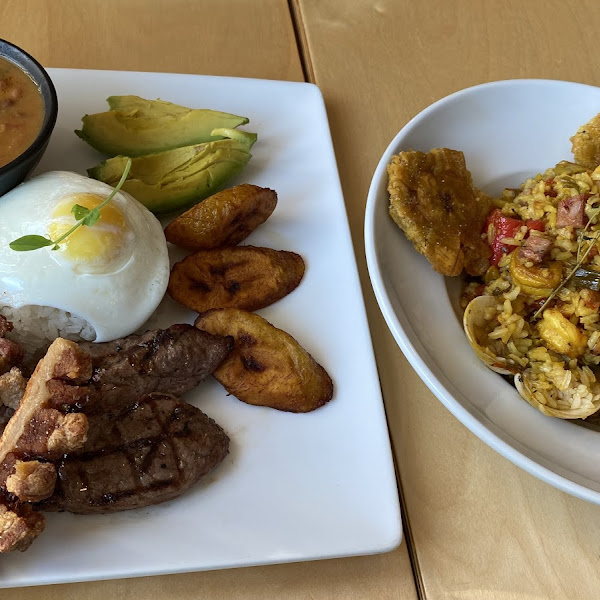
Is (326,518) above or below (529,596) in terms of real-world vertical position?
above

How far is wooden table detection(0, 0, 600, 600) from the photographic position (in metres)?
1.43

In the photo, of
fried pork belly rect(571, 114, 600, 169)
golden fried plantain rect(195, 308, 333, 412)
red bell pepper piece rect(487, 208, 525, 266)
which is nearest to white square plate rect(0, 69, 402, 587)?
golden fried plantain rect(195, 308, 333, 412)

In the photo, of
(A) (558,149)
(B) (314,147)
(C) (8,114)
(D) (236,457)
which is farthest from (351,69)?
(D) (236,457)

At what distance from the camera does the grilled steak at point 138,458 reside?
1279mm

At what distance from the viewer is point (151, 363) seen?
1.45 meters

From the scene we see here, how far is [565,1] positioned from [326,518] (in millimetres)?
2325

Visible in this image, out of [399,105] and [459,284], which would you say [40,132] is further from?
[399,105]

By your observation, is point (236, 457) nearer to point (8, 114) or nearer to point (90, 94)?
point (8, 114)

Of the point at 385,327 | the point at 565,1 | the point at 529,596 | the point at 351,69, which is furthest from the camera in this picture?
the point at 565,1

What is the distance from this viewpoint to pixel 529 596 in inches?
56.7

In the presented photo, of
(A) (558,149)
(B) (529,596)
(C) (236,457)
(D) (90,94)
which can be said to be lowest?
(B) (529,596)

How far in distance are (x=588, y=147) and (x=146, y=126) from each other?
121 cm

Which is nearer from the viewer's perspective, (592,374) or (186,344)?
(186,344)

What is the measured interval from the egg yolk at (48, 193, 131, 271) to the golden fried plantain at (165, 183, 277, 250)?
214mm
